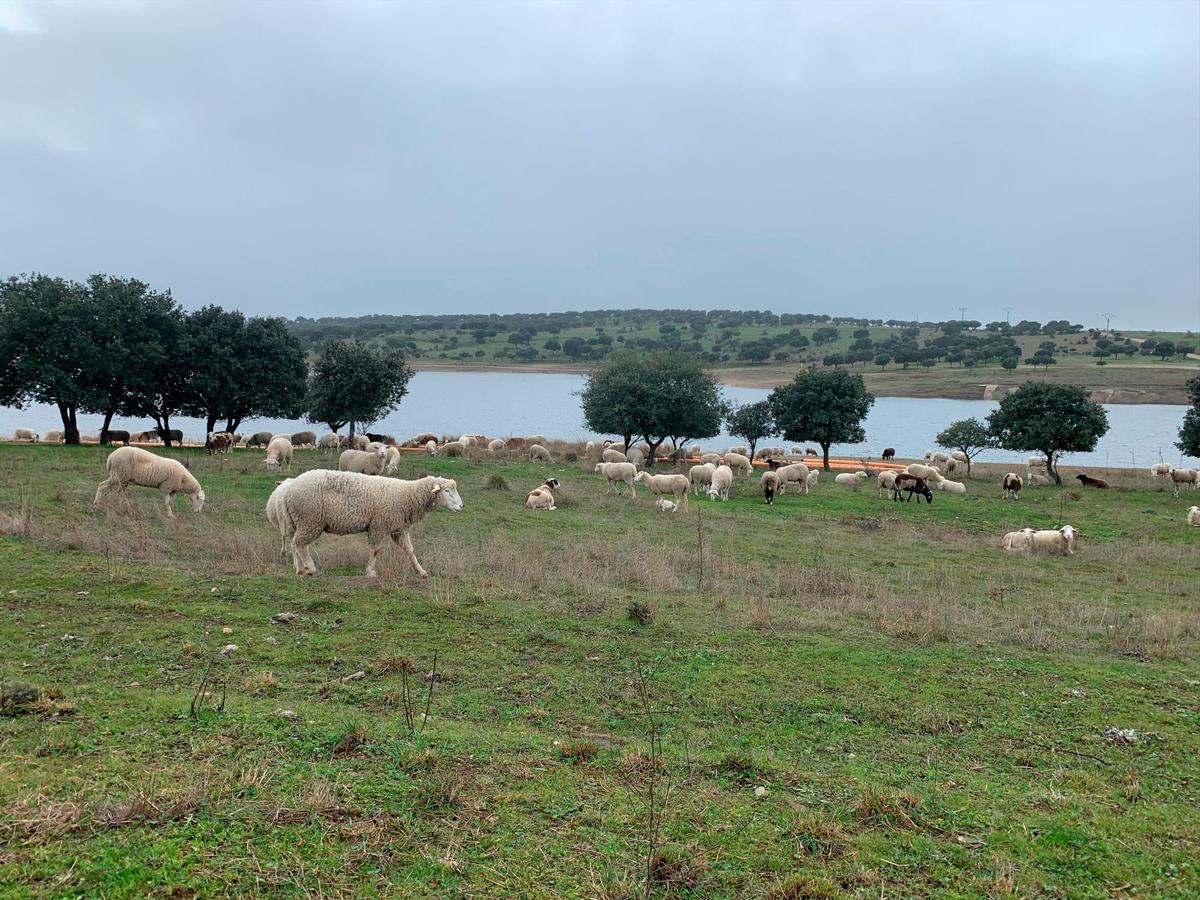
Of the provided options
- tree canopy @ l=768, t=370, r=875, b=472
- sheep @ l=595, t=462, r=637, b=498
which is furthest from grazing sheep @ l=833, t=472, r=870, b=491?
sheep @ l=595, t=462, r=637, b=498

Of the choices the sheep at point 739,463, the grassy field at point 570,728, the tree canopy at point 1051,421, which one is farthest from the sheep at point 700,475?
the tree canopy at point 1051,421

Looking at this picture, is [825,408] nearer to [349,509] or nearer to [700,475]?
[700,475]

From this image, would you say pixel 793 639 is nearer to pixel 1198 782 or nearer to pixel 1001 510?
pixel 1198 782

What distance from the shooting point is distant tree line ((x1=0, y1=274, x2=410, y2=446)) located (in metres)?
31.0

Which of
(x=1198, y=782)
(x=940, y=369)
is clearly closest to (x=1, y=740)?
(x=1198, y=782)

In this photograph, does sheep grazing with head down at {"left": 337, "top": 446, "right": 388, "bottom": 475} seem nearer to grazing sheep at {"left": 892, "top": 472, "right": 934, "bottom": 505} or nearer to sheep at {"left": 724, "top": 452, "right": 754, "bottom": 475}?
sheep at {"left": 724, "top": 452, "right": 754, "bottom": 475}

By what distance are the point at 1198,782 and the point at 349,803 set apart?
20.4 feet

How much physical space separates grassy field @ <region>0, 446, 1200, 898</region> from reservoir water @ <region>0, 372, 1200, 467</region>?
35240 millimetres

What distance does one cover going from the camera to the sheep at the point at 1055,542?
63.6ft

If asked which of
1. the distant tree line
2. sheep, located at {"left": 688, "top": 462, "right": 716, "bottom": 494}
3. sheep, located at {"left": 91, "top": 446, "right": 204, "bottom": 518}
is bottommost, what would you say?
sheep, located at {"left": 688, "top": 462, "right": 716, "bottom": 494}

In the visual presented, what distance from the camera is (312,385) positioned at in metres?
38.0

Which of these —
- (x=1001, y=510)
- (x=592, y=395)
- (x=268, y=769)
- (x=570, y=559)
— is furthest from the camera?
(x=592, y=395)

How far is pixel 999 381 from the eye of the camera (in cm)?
9088

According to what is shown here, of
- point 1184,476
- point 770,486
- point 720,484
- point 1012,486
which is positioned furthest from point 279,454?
point 1184,476
